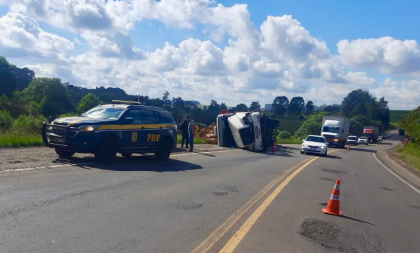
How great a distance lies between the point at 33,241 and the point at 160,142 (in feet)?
30.8

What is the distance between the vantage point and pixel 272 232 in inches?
267

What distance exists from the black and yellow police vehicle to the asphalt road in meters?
0.67

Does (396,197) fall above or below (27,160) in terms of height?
below

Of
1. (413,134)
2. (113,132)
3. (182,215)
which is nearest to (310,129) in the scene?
(413,134)

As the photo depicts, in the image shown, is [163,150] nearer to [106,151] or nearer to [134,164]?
[134,164]

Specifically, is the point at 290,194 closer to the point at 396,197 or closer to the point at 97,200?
the point at 396,197

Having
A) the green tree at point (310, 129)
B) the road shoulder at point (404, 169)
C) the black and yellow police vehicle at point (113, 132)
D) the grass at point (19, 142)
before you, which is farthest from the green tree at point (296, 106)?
the black and yellow police vehicle at point (113, 132)

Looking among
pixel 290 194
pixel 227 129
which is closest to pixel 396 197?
pixel 290 194

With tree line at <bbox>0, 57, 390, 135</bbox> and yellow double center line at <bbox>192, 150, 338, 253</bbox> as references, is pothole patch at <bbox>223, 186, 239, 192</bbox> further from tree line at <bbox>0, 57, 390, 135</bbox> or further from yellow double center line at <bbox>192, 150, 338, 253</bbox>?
tree line at <bbox>0, 57, 390, 135</bbox>

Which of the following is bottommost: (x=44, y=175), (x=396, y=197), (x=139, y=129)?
(x=396, y=197)

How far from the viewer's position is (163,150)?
14.9 m

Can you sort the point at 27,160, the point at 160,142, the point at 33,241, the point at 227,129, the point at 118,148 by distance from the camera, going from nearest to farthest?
the point at 33,241 < the point at 27,160 < the point at 118,148 < the point at 160,142 < the point at 227,129

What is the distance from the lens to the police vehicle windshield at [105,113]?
13141mm

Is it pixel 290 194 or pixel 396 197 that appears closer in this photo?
pixel 290 194
